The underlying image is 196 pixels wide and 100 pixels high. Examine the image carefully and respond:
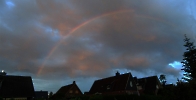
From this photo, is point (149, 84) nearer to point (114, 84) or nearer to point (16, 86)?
point (114, 84)

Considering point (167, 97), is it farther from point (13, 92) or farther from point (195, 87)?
point (13, 92)

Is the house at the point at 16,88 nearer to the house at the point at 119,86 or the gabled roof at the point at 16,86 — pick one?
the gabled roof at the point at 16,86

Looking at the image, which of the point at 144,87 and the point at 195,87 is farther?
the point at 144,87

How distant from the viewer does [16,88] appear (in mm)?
44750

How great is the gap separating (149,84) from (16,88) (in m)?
39.1

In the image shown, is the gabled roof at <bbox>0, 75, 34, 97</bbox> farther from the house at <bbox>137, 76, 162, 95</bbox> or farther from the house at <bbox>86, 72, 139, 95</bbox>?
the house at <bbox>137, 76, 162, 95</bbox>

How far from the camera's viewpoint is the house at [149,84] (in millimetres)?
57369

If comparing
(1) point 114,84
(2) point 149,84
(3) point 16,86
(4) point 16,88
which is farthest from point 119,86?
(3) point 16,86

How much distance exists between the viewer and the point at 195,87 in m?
9.59

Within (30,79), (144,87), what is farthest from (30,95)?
(144,87)

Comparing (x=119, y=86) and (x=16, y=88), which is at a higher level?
(x=16, y=88)

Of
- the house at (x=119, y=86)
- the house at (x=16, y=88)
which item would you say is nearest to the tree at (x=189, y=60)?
the house at (x=119, y=86)

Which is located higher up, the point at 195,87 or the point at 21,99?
the point at 21,99

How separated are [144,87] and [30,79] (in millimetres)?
35146
